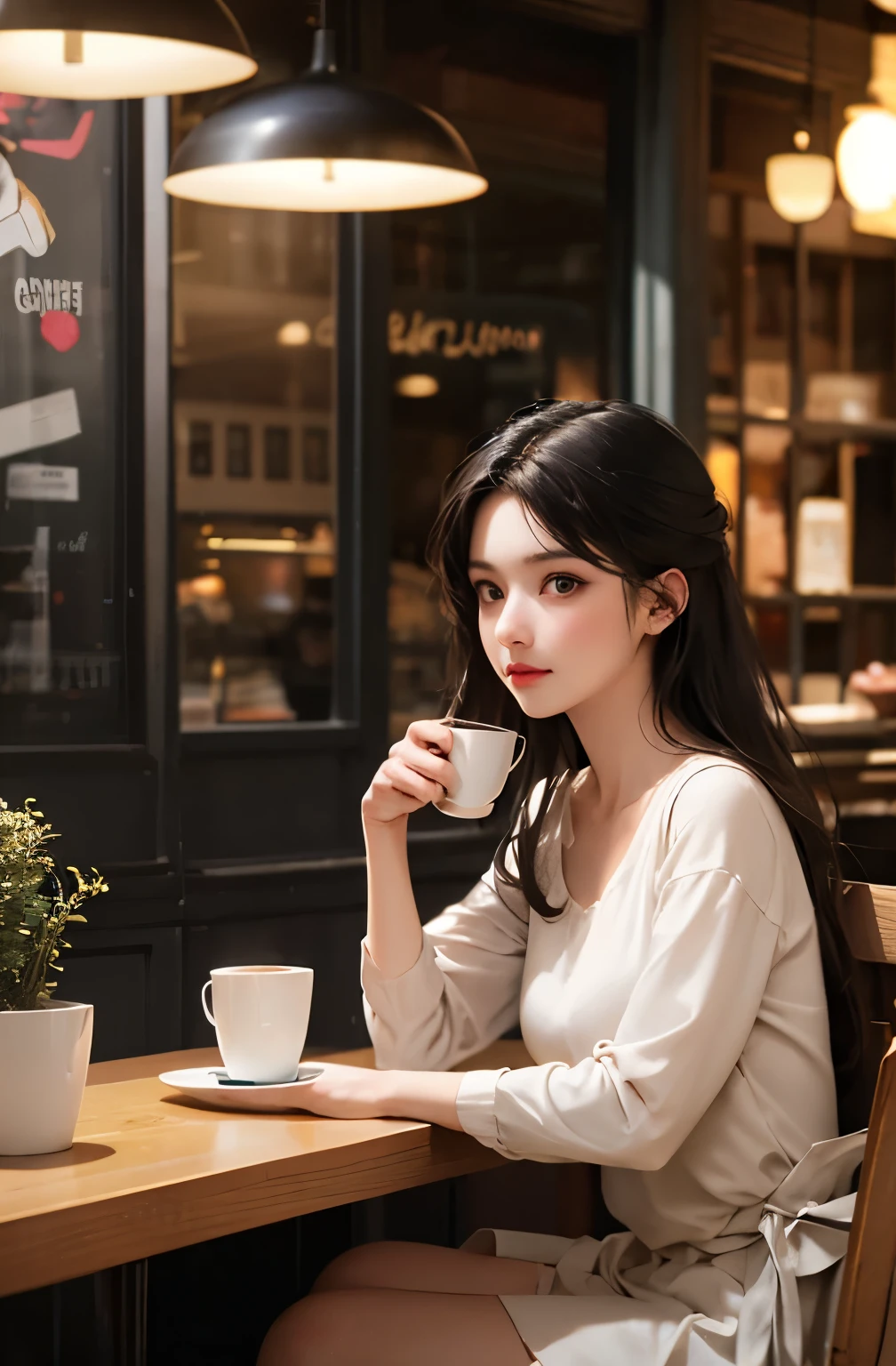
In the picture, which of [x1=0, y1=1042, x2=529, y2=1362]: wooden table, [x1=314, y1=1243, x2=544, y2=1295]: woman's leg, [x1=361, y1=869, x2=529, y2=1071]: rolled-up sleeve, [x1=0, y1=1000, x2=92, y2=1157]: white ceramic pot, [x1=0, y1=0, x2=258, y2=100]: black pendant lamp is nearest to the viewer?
[x1=0, y1=1042, x2=529, y2=1362]: wooden table

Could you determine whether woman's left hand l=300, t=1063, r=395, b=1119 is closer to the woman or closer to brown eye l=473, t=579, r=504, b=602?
the woman

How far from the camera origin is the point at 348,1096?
5.67 ft

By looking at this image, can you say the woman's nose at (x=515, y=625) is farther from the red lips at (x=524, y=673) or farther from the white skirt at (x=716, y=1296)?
the white skirt at (x=716, y=1296)

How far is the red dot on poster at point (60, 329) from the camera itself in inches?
107

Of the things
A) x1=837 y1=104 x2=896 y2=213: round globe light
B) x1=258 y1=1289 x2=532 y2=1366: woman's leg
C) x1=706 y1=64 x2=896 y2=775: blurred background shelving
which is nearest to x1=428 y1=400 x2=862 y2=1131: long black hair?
x1=258 y1=1289 x2=532 y2=1366: woman's leg

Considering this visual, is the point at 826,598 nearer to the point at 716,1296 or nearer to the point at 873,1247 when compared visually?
the point at 716,1296

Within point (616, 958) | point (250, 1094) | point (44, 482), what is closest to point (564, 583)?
point (616, 958)

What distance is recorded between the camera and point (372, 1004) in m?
1.95

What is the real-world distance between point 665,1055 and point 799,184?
3.11 meters

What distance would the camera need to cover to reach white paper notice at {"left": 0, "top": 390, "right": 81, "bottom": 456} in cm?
268

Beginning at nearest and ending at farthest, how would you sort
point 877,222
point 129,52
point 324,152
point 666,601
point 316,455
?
point 666,601, point 129,52, point 324,152, point 316,455, point 877,222

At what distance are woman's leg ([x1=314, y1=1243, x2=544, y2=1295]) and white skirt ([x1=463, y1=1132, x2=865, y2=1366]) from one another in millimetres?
38

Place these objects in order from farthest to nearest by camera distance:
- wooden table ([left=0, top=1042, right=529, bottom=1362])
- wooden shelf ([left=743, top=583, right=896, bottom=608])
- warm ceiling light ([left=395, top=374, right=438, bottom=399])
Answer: wooden shelf ([left=743, top=583, right=896, bottom=608])
warm ceiling light ([left=395, top=374, right=438, bottom=399])
wooden table ([left=0, top=1042, right=529, bottom=1362])

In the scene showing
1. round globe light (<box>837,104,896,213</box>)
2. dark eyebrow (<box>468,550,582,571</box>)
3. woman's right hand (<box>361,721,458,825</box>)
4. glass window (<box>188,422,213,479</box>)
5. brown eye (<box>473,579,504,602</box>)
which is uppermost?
round globe light (<box>837,104,896,213</box>)
